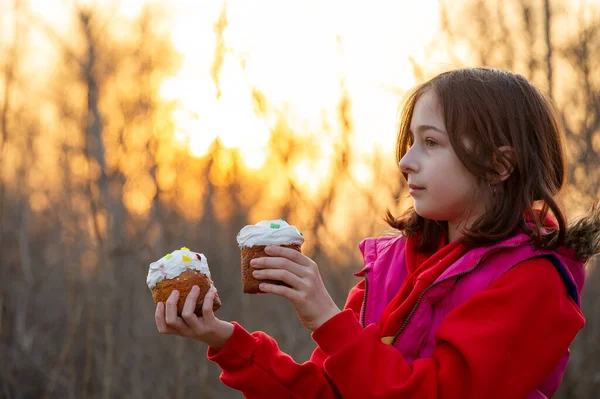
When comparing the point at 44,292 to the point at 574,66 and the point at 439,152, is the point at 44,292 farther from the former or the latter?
the point at 439,152

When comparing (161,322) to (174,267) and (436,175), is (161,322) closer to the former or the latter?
(174,267)

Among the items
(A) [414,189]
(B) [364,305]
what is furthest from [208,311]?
(A) [414,189]

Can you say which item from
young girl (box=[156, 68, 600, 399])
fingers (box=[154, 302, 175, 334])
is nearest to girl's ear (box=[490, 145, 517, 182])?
young girl (box=[156, 68, 600, 399])

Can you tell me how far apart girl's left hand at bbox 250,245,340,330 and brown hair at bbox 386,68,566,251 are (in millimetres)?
419

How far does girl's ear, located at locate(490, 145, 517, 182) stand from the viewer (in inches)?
74.8

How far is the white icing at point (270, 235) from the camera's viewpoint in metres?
2.01

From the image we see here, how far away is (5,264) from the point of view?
21.5 feet

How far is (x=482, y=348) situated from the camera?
169 cm

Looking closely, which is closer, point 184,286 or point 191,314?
point 191,314

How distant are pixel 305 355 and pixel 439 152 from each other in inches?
168

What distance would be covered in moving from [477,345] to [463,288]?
0.19 metres

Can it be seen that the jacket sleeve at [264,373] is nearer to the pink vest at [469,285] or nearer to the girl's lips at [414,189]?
the pink vest at [469,285]

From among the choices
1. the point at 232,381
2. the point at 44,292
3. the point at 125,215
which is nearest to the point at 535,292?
the point at 232,381

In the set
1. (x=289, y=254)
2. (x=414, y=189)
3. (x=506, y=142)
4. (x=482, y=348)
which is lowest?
(x=482, y=348)
